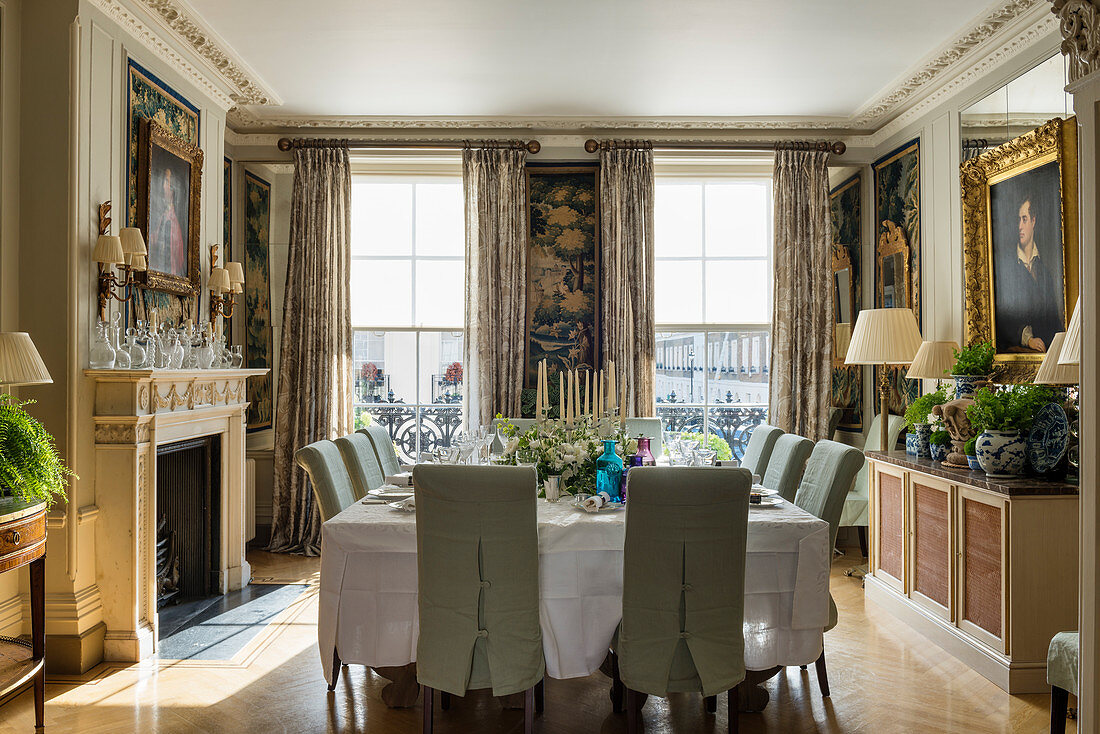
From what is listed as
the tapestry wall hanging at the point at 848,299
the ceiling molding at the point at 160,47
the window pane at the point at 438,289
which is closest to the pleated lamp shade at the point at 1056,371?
the tapestry wall hanging at the point at 848,299

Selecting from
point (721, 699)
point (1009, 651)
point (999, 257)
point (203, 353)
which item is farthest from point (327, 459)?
point (999, 257)

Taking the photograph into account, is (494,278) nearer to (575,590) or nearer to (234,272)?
(234,272)

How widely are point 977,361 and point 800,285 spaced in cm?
199

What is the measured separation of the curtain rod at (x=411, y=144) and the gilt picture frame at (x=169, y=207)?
51.9 inches

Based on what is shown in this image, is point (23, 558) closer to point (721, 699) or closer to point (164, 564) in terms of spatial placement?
point (164, 564)

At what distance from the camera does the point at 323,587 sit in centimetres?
308

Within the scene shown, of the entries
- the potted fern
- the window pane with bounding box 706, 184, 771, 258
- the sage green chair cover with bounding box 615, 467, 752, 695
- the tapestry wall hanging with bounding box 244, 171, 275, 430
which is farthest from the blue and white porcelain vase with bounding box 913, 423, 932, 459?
the tapestry wall hanging with bounding box 244, 171, 275, 430

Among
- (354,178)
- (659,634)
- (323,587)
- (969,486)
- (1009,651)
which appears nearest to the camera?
(659,634)

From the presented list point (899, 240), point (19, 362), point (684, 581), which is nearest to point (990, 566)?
point (684, 581)

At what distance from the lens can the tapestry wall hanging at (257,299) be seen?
6.29 meters

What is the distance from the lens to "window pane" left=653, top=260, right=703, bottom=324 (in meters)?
6.55

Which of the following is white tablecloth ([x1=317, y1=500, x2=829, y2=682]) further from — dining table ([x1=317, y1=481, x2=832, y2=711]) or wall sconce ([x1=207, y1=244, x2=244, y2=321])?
wall sconce ([x1=207, y1=244, x2=244, y2=321])

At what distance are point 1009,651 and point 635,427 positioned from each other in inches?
101

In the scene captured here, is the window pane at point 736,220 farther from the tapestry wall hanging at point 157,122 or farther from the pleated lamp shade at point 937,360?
the tapestry wall hanging at point 157,122
